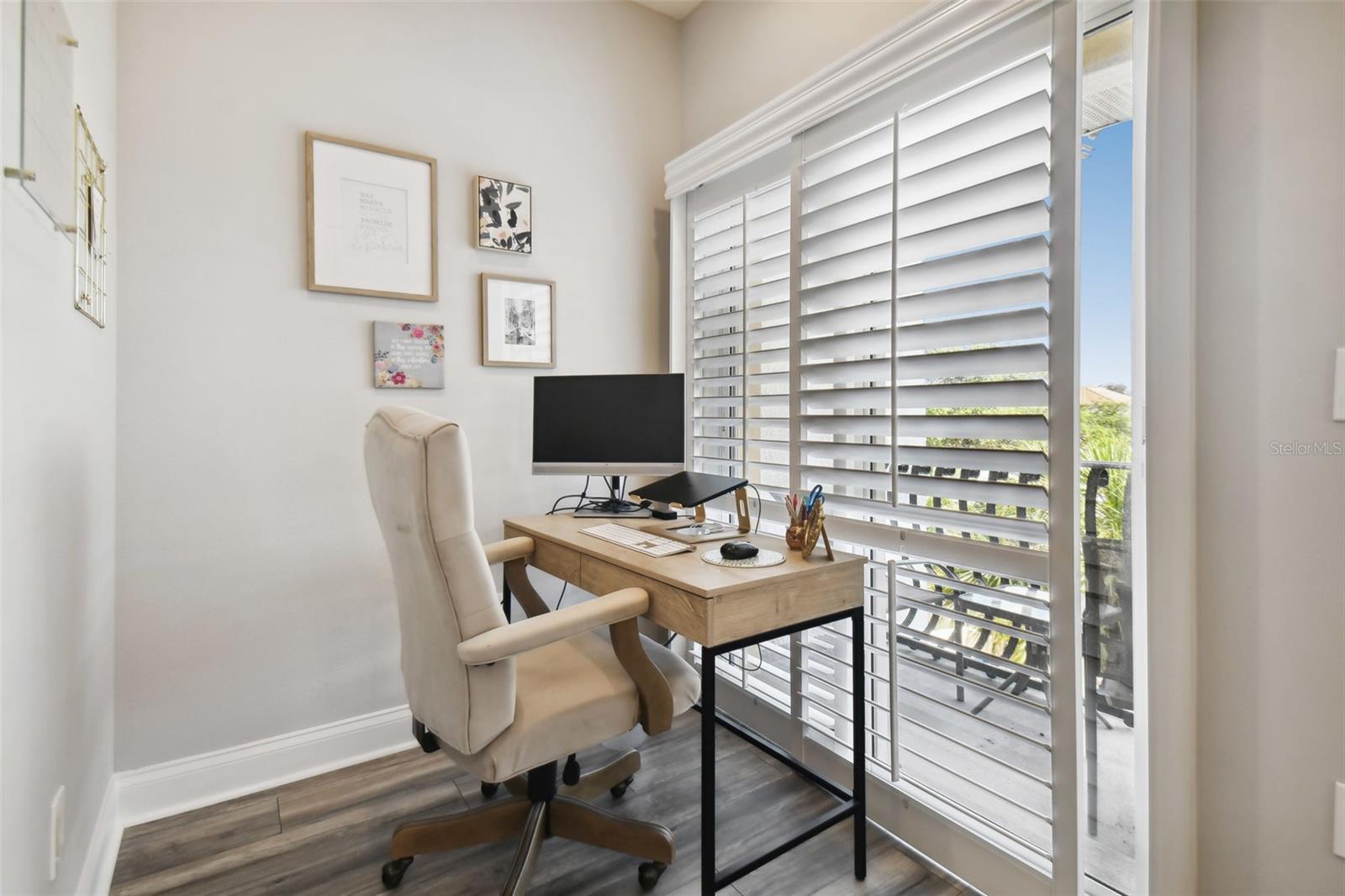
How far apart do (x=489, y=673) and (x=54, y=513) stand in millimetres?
881

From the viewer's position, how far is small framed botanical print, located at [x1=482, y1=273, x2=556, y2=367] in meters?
2.34

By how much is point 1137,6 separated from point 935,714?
5.44 feet

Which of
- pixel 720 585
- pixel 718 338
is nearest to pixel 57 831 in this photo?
pixel 720 585

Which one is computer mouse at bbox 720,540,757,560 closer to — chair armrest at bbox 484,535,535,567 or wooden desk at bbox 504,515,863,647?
wooden desk at bbox 504,515,863,647

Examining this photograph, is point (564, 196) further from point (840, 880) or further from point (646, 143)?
point (840, 880)

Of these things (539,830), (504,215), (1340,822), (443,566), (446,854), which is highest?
(504,215)

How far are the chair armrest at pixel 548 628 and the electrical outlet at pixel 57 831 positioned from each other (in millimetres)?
782

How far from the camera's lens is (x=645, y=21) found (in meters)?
2.70

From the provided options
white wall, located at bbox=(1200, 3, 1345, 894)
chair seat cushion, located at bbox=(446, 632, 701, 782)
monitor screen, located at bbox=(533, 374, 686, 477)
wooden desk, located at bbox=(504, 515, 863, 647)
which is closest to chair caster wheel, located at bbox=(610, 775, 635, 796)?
chair seat cushion, located at bbox=(446, 632, 701, 782)

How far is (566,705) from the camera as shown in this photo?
53.7 inches

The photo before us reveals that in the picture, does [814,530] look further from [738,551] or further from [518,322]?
[518,322]

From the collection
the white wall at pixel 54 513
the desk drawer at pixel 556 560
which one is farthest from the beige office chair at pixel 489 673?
the white wall at pixel 54 513

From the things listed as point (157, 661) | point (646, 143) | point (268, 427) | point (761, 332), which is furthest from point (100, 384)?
point (646, 143)

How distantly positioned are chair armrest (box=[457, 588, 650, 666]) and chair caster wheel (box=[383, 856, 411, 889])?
0.69m
